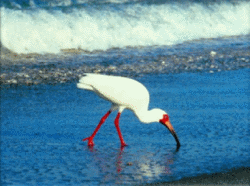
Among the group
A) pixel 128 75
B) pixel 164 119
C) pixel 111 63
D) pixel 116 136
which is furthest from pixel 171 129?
pixel 111 63

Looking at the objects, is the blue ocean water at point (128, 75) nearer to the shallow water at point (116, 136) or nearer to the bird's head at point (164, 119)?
the shallow water at point (116, 136)

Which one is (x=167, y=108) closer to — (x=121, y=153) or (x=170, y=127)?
(x=170, y=127)

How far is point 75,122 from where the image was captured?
737cm

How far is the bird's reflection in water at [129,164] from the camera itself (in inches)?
212

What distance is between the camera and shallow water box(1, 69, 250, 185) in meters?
5.54

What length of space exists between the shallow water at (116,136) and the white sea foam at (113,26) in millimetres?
4200

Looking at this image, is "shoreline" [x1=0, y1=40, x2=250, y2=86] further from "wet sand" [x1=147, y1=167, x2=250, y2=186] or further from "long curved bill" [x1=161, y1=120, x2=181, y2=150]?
"wet sand" [x1=147, y1=167, x2=250, y2=186]

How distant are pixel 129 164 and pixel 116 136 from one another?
1.16 m

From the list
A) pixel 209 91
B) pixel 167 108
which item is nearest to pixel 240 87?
pixel 209 91

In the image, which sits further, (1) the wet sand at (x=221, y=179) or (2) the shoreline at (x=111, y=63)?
(2) the shoreline at (x=111, y=63)

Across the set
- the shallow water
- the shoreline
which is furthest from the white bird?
the shoreline

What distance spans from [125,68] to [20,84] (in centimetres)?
217

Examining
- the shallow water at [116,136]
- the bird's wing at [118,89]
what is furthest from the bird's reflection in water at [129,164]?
the bird's wing at [118,89]

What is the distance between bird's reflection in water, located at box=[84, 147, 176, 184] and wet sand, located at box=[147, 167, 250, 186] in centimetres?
26
